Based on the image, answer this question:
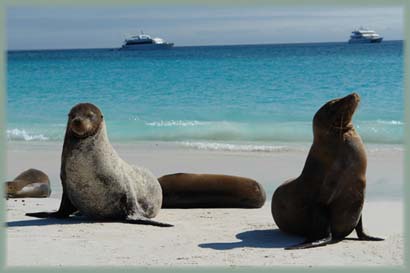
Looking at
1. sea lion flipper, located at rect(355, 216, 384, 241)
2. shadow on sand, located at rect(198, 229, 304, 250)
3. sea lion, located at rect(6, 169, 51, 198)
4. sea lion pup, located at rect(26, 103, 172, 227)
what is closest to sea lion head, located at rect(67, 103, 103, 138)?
sea lion pup, located at rect(26, 103, 172, 227)

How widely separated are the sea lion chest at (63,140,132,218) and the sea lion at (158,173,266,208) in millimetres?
1307

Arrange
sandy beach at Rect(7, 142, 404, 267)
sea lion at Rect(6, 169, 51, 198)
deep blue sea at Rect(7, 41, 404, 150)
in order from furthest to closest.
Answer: deep blue sea at Rect(7, 41, 404, 150)
sea lion at Rect(6, 169, 51, 198)
sandy beach at Rect(7, 142, 404, 267)

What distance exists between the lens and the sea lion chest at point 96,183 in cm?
831

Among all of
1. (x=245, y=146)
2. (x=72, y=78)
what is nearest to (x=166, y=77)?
(x=72, y=78)

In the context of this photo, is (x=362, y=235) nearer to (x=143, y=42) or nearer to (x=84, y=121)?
(x=84, y=121)

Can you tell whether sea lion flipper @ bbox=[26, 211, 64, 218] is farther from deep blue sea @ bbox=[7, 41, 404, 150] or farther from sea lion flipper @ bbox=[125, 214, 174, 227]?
deep blue sea @ bbox=[7, 41, 404, 150]

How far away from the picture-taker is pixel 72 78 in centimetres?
3975

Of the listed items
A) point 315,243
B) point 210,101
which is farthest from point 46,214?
point 210,101

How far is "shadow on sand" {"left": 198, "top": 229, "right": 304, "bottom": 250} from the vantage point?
23.1 ft

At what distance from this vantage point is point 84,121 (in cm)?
838

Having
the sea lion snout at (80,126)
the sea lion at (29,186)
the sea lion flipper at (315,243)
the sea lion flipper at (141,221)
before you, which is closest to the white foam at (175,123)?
the sea lion at (29,186)

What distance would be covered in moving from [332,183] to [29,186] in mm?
4679

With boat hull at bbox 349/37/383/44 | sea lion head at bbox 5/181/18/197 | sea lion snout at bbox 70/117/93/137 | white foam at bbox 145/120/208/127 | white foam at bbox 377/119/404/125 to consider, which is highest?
boat hull at bbox 349/37/383/44

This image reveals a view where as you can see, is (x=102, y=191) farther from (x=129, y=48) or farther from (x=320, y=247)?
(x=129, y=48)
